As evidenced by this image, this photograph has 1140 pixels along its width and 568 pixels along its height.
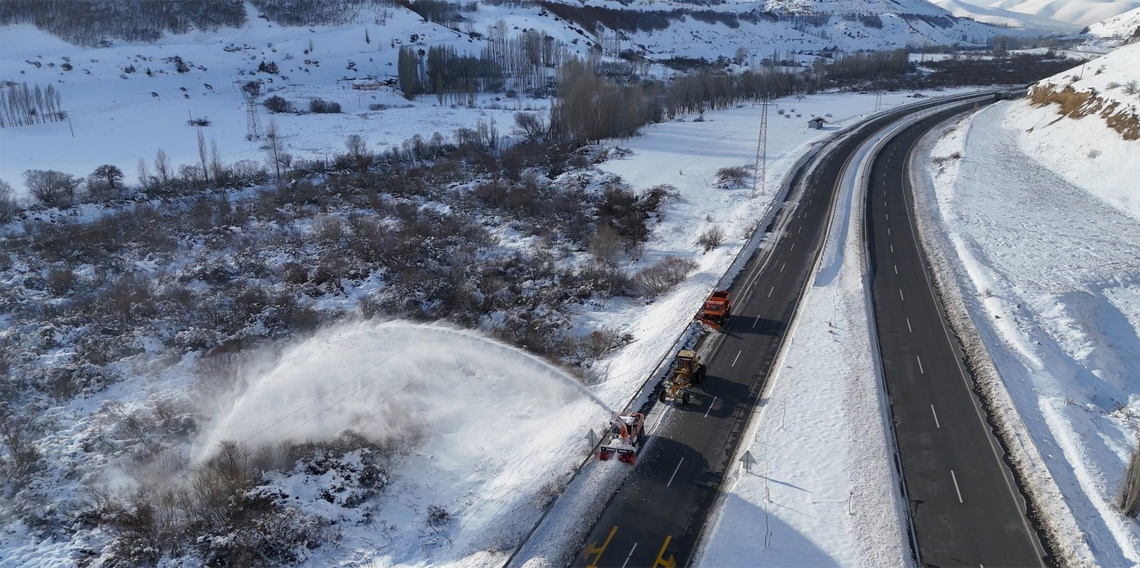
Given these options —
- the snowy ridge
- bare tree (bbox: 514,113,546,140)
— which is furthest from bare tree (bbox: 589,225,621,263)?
bare tree (bbox: 514,113,546,140)

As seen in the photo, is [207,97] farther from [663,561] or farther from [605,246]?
[663,561]

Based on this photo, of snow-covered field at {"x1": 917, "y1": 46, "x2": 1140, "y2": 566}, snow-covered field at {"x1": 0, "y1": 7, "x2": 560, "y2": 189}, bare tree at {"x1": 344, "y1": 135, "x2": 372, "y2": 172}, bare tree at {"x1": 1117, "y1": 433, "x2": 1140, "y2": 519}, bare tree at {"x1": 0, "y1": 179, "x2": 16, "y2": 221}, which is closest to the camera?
bare tree at {"x1": 1117, "y1": 433, "x2": 1140, "y2": 519}

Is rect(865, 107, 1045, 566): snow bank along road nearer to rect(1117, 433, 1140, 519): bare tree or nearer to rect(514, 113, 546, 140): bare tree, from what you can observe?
rect(1117, 433, 1140, 519): bare tree

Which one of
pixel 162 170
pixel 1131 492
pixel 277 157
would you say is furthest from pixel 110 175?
pixel 1131 492

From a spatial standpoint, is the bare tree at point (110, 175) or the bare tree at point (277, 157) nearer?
the bare tree at point (110, 175)

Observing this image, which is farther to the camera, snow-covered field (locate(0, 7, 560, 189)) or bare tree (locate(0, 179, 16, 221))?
snow-covered field (locate(0, 7, 560, 189))

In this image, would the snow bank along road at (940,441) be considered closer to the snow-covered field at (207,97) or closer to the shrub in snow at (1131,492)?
the shrub in snow at (1131,492)

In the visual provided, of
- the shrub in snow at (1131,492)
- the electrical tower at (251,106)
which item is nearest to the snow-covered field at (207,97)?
the electrical tower at (251,106)

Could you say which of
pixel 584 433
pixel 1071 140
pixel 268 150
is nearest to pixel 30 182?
pixel 268 150
